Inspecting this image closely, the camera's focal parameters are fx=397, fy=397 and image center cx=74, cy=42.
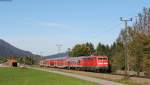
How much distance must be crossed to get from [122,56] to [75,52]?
3688 inches

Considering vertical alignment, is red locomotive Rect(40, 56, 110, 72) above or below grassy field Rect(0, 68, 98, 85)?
above

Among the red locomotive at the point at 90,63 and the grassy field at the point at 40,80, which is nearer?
the grassy field at the point at 40,80

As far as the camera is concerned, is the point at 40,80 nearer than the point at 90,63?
Yes

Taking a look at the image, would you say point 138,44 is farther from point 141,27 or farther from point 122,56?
point 122,56

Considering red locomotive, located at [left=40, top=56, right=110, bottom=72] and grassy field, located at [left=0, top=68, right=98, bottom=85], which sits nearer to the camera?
grassy field, located at [left=0, top=68, right=98, bottom=85]

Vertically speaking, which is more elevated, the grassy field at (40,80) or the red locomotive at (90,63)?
the red locomotive at (90,63)

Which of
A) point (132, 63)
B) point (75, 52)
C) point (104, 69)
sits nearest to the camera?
point (132, 63)

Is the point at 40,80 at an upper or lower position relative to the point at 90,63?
lower

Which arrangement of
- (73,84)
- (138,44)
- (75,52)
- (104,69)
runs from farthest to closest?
(75,52)
(104,69)
(138,44)
(73,84)

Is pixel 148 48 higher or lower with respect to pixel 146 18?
lower

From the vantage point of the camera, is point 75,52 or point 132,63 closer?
point 132,63

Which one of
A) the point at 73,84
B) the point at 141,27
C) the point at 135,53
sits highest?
the point at 141,27

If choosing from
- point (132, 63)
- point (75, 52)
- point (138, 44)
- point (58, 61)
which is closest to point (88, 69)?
point (132, 63)

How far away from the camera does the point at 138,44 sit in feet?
214
